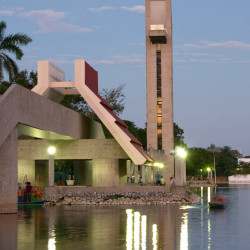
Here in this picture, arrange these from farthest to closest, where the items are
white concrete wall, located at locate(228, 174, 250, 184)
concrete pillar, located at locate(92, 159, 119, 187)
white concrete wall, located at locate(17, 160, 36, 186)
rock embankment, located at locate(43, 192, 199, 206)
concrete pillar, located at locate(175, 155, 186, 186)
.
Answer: white concrete wall, located at locate(228, 174, 250, 184)
white concrete wall, located at locate(17, 160, 36, 186)
concrete pillar, located at locate(92, 159, 119, 187)
concrete pillar, located at locate(175, 155, 186, 186)
rock embankment, located at locate(43, 192, 199, 206)

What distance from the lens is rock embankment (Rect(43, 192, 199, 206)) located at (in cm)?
4112

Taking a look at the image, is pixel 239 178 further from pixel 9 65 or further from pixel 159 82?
pixel 9 65

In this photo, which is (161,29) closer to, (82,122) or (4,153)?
(82,122)

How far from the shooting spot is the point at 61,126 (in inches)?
1636

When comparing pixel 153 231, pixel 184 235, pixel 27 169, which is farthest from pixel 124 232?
pixel 27 169

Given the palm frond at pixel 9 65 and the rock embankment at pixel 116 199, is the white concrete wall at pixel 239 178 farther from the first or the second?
the rock embankment at pixel 116 199

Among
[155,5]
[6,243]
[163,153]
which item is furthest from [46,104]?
[155,5]

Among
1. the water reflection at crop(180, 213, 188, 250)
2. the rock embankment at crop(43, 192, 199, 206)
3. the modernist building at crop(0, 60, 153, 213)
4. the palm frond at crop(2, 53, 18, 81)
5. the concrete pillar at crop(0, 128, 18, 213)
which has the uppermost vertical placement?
the palm frond at crop(2, 53, 18, 81)

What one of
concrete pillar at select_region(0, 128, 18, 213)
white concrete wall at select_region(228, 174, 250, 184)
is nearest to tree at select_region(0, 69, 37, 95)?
concrete pillar at select_region(0, 128, 18, 213)

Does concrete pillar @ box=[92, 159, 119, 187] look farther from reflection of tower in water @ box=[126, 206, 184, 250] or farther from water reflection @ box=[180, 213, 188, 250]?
water reflection @ box=[180, 213, 188, 250]

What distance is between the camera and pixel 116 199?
41438 mm

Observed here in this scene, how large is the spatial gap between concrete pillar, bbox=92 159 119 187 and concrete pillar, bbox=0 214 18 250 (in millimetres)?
19899

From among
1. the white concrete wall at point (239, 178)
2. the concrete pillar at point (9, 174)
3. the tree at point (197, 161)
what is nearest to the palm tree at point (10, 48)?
the concrete pillar at point (9, 174)

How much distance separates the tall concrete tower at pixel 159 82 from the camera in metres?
79.1
